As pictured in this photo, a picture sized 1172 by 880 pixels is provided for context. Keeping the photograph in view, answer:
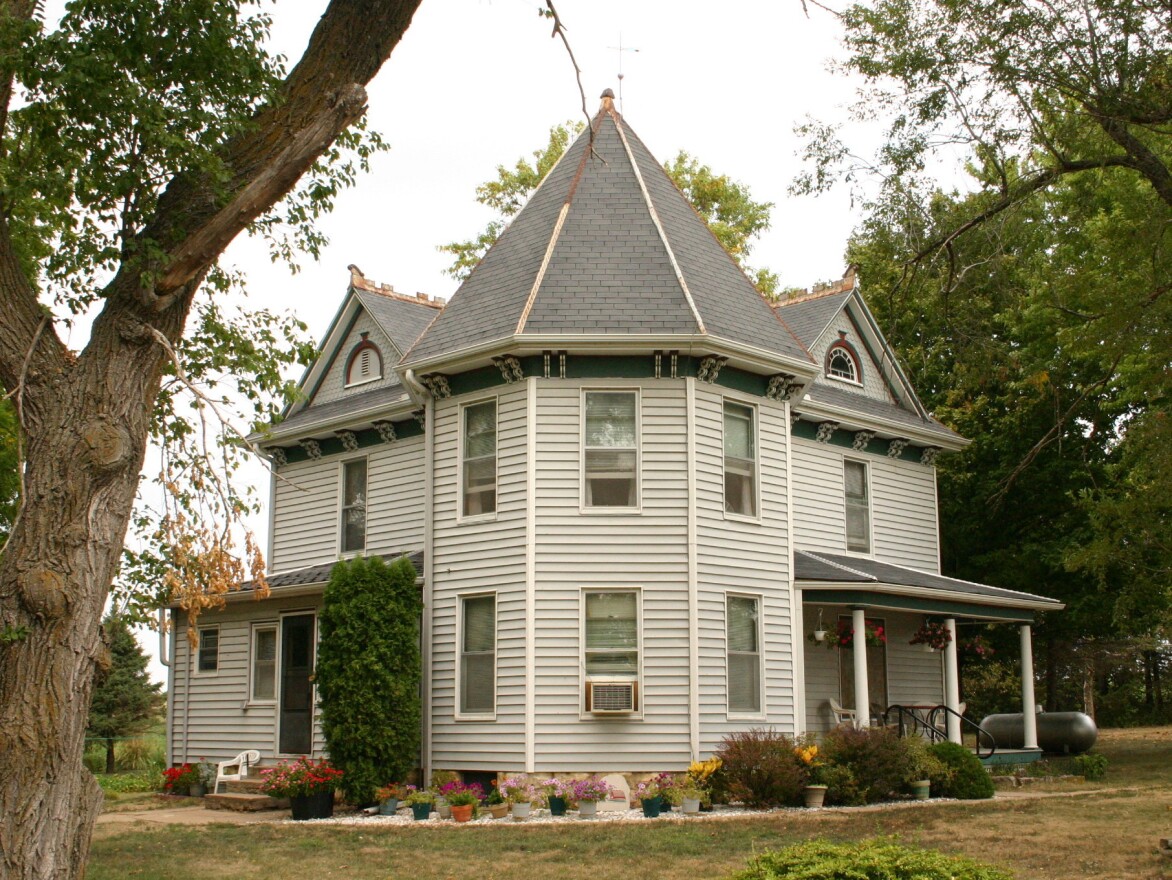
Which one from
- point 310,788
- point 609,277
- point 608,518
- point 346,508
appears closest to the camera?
point 310,788

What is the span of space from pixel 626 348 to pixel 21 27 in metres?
9.28

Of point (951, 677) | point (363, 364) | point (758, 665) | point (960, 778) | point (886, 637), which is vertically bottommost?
point (960, 778)

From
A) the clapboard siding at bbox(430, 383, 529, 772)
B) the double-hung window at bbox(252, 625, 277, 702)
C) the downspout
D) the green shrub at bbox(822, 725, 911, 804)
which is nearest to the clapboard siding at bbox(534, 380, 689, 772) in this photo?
the clapboard siding at bbox(430, 383, 529, 772)

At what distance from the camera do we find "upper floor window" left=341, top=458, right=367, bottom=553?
1994 centimetres

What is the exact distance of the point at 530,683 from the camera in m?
15.4

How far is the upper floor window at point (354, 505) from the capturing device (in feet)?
65.4

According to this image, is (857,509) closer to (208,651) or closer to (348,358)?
(348,358)

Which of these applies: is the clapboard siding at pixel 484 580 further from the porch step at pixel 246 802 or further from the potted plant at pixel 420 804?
the porch step at pixel 246 802

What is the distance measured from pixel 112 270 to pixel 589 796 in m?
7.95

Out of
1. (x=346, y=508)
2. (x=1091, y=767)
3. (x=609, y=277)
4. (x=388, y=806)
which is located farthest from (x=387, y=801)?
(x=1091, y=767)

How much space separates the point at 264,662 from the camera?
20.3 metres

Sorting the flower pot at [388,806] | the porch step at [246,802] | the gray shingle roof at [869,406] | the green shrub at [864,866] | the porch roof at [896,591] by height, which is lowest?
the porch step at [246,802]

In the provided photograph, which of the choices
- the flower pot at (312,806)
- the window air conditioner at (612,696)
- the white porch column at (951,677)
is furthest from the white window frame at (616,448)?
the white porch column at (951,677)

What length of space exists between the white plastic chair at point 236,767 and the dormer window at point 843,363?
443 inches
